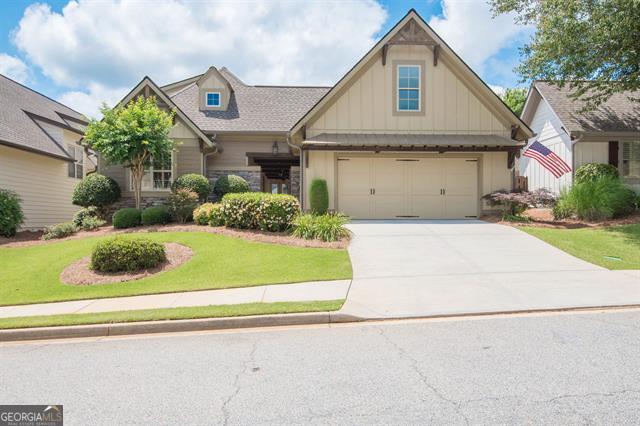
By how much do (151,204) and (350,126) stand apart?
9.10 meters

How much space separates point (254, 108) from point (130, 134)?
7134mm

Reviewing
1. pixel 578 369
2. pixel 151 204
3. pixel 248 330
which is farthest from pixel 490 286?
pixel 151 204

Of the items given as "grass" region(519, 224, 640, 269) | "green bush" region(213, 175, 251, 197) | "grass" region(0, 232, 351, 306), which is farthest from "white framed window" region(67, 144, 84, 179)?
"grass" region(519, 224, 640, 269)

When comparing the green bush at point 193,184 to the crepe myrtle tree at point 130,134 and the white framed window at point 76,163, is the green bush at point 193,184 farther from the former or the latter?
the white framed window at point 76,163

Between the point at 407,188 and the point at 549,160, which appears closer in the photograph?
the point at 407,188

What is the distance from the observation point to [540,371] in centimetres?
376

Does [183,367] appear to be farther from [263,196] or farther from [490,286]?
[263,196]

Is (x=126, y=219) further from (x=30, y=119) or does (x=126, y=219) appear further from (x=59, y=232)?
(x=30, y=119)

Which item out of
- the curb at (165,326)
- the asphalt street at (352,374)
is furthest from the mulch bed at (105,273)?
the asphalt street at (352,374)

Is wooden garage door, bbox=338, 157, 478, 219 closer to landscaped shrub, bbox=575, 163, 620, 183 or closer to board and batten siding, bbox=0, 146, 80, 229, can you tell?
landscaped shrub, bbox=575, 163, 620, 183

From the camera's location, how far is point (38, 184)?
17.0m

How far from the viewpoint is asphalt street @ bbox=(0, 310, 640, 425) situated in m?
3.11

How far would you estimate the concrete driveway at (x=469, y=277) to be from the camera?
6.08 metres

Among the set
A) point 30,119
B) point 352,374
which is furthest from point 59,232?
point 352,374
